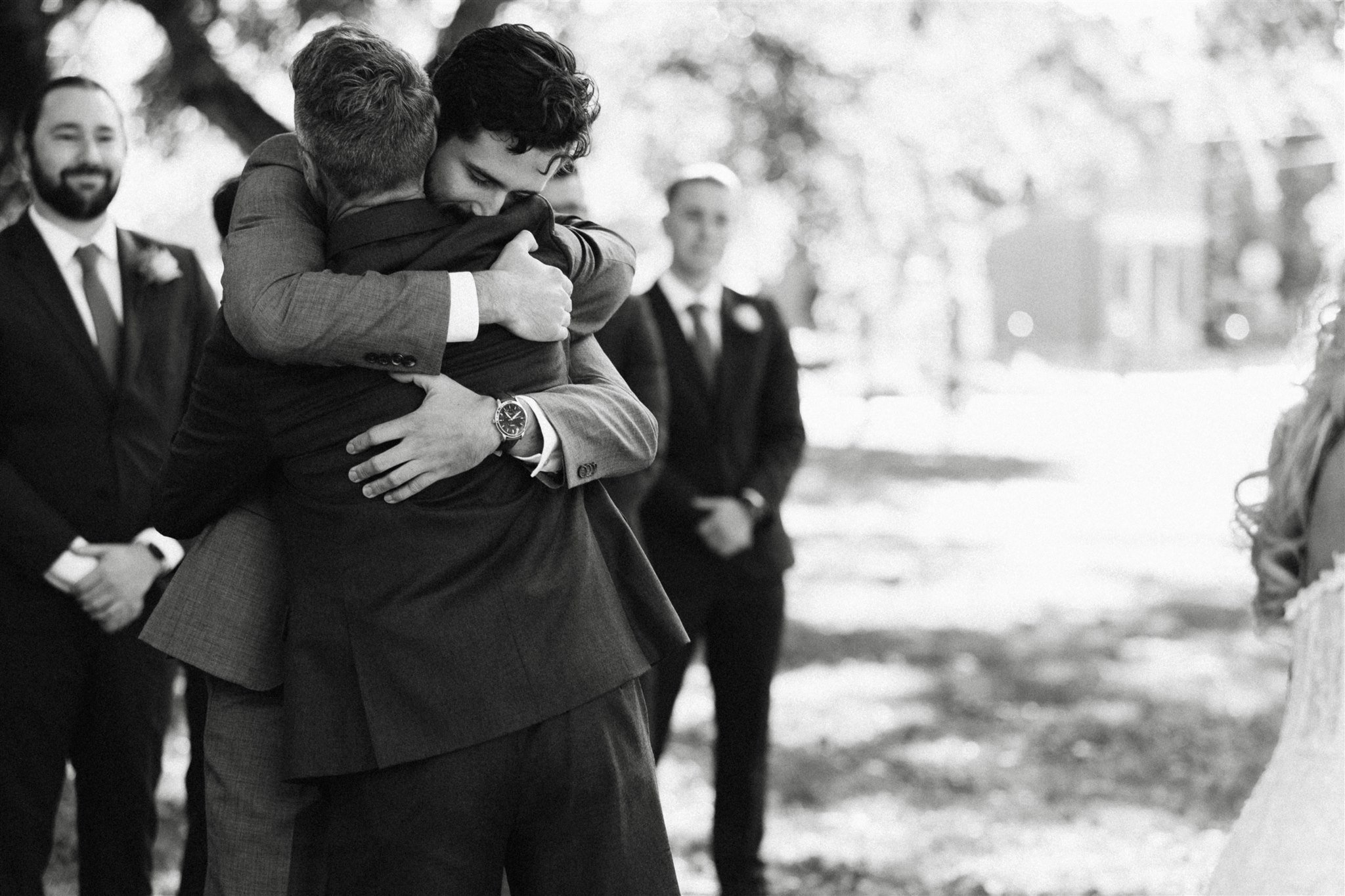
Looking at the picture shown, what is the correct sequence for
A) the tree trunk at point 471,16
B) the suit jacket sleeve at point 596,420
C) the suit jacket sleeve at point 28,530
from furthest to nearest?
the tree trunk at point 471,16
the suit jacket sleeve at point 28,530
the suit jacket sleeve at point 596,420

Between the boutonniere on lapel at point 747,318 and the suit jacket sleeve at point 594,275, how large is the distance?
246 centimetres

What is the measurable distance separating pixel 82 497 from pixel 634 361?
1592mm

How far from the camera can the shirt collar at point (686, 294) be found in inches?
201

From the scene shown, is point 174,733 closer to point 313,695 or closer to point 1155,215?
point 313,695

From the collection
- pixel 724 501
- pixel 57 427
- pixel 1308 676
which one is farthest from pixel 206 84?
pixel 1308 676

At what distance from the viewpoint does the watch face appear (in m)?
2.32

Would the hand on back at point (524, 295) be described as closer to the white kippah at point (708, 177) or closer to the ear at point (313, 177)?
the ear at point (313, 177)

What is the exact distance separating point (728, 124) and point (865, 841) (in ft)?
32.4

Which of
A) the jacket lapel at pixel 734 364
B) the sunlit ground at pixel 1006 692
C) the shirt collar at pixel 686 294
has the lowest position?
the sunlit ground at pixel 1006 692

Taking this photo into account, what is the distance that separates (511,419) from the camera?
91.7 inches

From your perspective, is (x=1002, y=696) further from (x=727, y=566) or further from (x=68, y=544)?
(x=68, y=544)

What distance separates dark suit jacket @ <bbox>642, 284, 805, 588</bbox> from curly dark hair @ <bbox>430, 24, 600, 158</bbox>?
2.74 meters

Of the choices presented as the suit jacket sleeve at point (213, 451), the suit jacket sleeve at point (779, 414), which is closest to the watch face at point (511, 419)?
the suit jacket sleeve at point (213, 451)

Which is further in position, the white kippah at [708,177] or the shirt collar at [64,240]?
the white kippah at [708,177]
